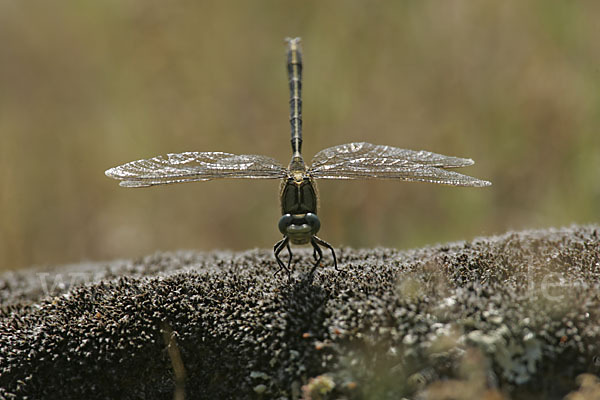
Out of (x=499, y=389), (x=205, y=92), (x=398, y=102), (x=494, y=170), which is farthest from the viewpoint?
(x=205, y=92)

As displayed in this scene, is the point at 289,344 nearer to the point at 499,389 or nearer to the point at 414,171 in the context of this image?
the point at 499,389

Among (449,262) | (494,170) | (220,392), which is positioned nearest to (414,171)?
(449,262)

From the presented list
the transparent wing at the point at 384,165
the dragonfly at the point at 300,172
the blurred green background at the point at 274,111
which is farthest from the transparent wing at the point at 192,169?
the blurred green background at the point at 274,111

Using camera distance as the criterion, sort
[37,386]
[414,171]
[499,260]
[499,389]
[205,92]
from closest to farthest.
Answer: [499,389], [37,386], [499,260], [414,171], [205,92]

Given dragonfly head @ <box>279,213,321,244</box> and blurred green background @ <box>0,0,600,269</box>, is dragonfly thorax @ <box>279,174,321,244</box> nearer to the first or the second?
dragonfly head @ <box>279,213,321,244</box>

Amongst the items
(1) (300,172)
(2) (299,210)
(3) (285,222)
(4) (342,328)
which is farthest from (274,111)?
(4) (342,328)
